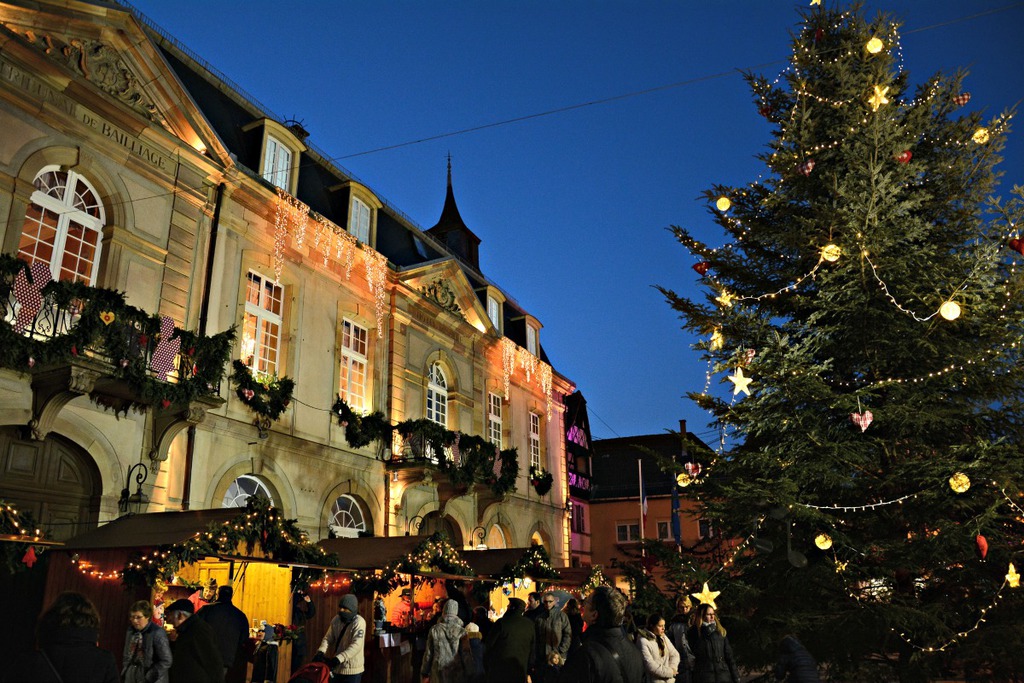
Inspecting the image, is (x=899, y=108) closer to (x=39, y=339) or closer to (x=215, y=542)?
(x=215, y=542)

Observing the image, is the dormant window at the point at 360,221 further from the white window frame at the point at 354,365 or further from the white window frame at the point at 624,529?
the white window frame at the point at 624,529

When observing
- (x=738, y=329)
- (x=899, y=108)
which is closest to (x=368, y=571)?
(x=738, y=329)

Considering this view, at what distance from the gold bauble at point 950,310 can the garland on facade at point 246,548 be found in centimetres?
918

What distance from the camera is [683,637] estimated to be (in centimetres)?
906

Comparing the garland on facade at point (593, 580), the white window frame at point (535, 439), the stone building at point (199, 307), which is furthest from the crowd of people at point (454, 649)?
the white window frame at point (535, 439)

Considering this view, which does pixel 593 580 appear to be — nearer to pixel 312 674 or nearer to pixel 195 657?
pixel 312 674

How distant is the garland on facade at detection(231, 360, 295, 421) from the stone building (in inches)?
2.2

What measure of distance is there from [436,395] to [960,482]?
47.6ft

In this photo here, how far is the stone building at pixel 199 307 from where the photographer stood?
11594 mm

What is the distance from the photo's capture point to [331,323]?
17.8 meters

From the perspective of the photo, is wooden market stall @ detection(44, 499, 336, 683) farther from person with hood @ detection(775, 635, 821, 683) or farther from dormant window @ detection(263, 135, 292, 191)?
dormant window @ detection(263, 135, 292, 191)

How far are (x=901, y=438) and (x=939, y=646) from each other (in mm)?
2546

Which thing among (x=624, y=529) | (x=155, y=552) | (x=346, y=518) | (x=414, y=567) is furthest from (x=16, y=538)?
(x=624, y=529)

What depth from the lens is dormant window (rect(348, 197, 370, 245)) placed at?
1917 cm
